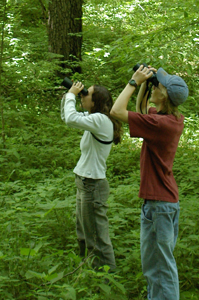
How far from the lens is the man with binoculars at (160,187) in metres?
2.39

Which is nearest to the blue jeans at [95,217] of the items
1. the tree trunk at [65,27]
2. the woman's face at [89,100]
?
the woman's face at [89,100]

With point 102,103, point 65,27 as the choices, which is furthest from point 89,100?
point 65,27

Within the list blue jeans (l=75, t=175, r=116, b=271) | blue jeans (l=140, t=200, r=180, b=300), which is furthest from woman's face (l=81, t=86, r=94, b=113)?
blue jeans (l=140, t=200, r=180, b=300)

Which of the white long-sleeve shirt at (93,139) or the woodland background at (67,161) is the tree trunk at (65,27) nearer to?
the woodland background at (67,161)

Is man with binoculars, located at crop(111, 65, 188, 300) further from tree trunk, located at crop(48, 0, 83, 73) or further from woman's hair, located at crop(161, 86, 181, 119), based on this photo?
tree trunk, located at crop(48, 0, 83, 73)

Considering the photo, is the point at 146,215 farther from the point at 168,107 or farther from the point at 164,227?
the point at 168,107

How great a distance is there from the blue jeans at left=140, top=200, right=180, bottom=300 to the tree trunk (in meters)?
7.22

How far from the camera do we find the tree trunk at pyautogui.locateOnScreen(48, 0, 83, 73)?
9.14m

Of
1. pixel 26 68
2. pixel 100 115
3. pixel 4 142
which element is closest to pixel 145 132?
pixel 100 115

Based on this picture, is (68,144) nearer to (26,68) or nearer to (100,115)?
(26,68)

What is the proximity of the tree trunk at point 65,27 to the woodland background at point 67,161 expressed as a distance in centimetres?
3

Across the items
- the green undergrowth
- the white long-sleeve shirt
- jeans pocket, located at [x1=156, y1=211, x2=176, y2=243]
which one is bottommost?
the green undergrowth

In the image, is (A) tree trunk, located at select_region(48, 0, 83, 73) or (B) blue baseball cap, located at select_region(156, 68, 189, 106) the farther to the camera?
(A) tree trunk, located at select_region(48, 0, 83, 73)

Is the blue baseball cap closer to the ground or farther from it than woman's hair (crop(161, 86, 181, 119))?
farther from it
